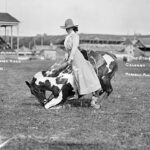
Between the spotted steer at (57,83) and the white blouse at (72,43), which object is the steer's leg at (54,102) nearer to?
the spotted steer at (57,83)

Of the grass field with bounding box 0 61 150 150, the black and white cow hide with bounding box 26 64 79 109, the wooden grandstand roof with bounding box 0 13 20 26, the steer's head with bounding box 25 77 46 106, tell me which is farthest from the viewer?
the wooden grandstand roof with bounding box 0 13 20 26

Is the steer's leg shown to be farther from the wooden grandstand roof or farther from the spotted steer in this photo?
the wooden grandstand roof

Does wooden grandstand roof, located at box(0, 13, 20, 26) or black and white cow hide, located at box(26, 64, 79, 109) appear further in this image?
wooden grandstand roof, located at box(0, 13, 20, 26)

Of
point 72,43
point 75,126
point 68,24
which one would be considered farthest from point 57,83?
point 75,126

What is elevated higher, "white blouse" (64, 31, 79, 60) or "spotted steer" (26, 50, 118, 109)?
"white blouse" (64, 31, 79, 60)

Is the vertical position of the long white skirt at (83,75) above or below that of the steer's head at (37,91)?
above

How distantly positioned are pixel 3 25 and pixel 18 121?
55145mm

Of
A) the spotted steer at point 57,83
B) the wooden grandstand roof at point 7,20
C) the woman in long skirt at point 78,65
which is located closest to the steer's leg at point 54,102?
the spotted steer at point 57,83

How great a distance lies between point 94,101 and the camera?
11703 millimetres

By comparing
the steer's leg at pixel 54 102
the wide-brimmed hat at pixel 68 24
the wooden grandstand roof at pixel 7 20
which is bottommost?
the steer's leg at pixel 54 102

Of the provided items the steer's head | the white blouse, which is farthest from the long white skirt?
the steer's head

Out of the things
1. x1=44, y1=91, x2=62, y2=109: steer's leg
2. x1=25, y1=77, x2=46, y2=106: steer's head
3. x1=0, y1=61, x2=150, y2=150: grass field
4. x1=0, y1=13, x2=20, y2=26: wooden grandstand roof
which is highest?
x1=0, y1=13, x2=20, y2=26: wooden grandstand roof

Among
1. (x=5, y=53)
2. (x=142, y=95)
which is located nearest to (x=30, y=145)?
(x=142, y=95)

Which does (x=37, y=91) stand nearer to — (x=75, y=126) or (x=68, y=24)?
(x=68, y=24)
